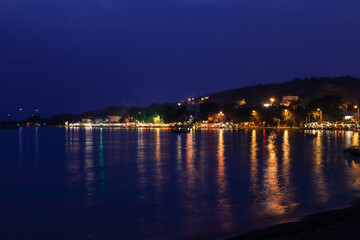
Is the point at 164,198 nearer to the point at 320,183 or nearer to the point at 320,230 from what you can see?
the point at 320,183

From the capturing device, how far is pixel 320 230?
1022cm

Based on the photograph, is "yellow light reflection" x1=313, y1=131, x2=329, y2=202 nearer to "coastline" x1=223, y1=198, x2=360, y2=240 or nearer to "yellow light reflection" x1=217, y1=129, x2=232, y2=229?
"yellow light reflection" x1=217, y1=129, x2=232, y2=229

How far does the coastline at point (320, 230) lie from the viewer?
947 centimetres

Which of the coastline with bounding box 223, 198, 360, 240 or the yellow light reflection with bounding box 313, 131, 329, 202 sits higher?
the coastline with bounding box 223, 198, 360, 240

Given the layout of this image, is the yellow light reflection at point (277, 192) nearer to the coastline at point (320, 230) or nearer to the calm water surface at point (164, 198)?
the calm water surface at point (164, 198)

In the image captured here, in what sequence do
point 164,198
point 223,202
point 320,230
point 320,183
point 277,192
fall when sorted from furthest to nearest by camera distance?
point 320,183 < point 277,192 < point 164,198 < point 223,202 < point 320,230

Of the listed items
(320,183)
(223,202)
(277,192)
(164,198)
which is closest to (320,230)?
(223,202)

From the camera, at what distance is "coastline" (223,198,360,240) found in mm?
9469

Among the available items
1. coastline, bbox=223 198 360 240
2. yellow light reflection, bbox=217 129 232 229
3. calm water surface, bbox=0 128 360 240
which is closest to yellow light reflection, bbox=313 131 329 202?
calm water surface, bbox=0 128 360 240

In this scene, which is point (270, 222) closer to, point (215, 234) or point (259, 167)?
point (215, 234)

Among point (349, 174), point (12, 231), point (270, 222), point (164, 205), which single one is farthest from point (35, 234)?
point (349, 174)

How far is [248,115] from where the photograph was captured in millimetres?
168375

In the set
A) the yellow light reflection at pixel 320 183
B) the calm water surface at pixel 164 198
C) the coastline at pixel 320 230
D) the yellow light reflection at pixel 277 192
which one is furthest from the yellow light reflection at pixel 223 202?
the yellow light reflection at pixel 320 183

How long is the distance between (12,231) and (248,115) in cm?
15937
